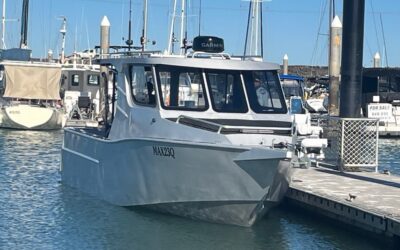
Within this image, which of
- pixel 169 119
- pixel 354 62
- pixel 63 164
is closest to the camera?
pixel 169 119

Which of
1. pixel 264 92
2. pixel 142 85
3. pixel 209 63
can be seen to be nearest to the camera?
pixel 209 63

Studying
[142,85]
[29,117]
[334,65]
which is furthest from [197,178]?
[334,65]

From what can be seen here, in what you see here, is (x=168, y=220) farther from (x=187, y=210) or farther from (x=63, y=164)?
(x=63, y=164)

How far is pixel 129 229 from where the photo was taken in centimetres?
1293

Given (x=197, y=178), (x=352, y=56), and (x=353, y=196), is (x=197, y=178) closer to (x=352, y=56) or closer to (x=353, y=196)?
(x=353, y=196)

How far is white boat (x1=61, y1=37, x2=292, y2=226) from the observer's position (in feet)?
39.6

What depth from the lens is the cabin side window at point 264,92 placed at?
1352cm

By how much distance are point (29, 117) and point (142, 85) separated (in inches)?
919

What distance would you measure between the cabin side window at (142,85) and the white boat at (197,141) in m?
0.02

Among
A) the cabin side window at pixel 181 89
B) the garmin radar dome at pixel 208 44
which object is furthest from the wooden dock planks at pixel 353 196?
the garmin radar dome at pixel 208 44

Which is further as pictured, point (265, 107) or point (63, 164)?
point (63, 164)

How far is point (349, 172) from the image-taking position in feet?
53.2

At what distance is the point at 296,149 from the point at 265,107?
1856mm

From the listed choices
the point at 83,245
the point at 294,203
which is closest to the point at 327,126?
the point at 294,203
